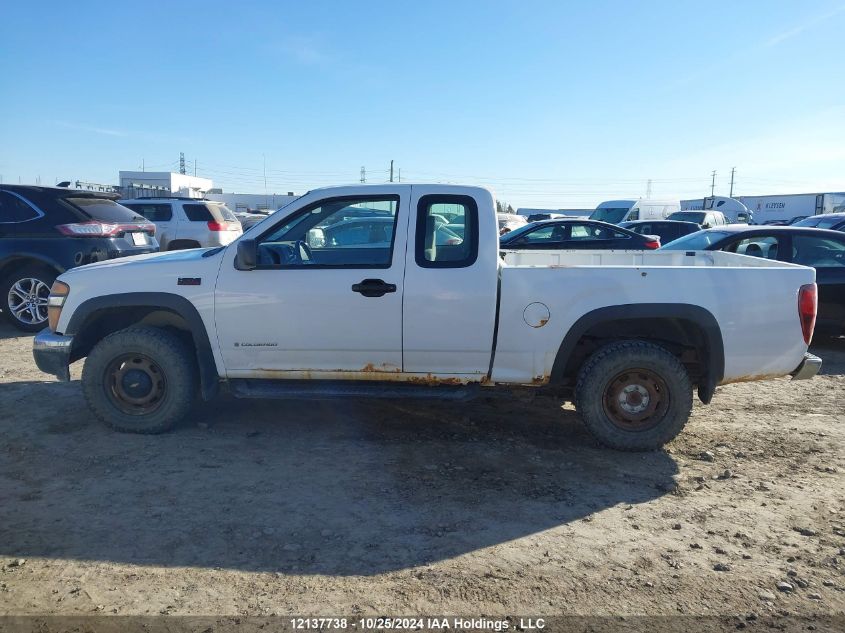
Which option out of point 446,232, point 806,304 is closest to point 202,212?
point 446,232

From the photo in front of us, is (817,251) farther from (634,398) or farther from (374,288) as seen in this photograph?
(374,288)

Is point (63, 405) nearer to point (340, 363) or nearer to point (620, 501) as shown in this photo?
point (340, 363)

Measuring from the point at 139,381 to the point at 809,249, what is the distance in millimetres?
7923

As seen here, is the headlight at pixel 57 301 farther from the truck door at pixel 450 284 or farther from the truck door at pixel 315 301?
the truck door at pixel 450 284

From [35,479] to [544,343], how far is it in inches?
138

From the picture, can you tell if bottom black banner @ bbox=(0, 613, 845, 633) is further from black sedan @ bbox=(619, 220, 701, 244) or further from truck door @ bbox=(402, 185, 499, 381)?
black sedan @ bbox=(619, 220, 701, 244)

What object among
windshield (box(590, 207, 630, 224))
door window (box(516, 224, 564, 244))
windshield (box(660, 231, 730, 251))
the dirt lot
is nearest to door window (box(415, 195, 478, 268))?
the dirt lot

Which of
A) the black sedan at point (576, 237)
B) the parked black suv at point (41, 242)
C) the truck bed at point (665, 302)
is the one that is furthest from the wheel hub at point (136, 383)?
the black sedan at point (576, 237)

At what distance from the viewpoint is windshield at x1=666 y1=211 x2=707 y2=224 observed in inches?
980

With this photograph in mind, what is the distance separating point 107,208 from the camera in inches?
373

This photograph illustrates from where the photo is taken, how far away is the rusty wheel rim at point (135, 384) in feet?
17.4

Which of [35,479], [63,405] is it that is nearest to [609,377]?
[35,479]

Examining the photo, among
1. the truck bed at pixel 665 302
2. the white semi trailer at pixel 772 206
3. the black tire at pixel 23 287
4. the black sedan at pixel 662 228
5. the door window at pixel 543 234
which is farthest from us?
the white semi trailer at pixel 772 206

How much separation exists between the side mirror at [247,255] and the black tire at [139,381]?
2.78 ft
